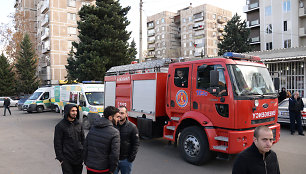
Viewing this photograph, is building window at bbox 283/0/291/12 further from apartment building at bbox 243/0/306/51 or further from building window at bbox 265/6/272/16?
building window at bbox 265/6/272/16

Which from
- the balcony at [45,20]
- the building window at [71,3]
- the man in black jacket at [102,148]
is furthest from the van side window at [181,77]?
the balcony at [45,20]

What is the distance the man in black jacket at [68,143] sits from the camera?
3734 millimetres

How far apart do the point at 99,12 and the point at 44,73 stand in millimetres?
31582

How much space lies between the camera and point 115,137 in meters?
3.19

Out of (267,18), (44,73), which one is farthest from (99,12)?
(44,73)

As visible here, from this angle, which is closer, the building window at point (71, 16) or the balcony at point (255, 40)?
the balcony at point (255, 40)

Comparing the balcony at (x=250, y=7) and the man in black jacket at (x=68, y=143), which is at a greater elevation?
the balcony at (x=250, y=7)

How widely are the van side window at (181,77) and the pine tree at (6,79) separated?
41.4 metres

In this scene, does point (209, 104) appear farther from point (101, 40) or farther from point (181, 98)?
point (101, 40)

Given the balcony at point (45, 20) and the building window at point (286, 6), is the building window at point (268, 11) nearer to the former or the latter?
the building window at point (286, 6)

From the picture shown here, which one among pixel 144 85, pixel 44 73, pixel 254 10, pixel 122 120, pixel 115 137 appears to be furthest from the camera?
pixel 44 73

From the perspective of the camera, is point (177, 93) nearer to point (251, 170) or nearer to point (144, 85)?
point (144, 85)

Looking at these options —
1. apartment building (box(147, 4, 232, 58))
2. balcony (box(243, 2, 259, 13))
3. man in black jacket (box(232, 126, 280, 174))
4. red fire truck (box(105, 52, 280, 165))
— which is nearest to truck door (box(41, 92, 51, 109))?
red fire truck (box(105, 52, 280, 165))

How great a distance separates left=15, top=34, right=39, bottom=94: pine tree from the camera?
40844mm
